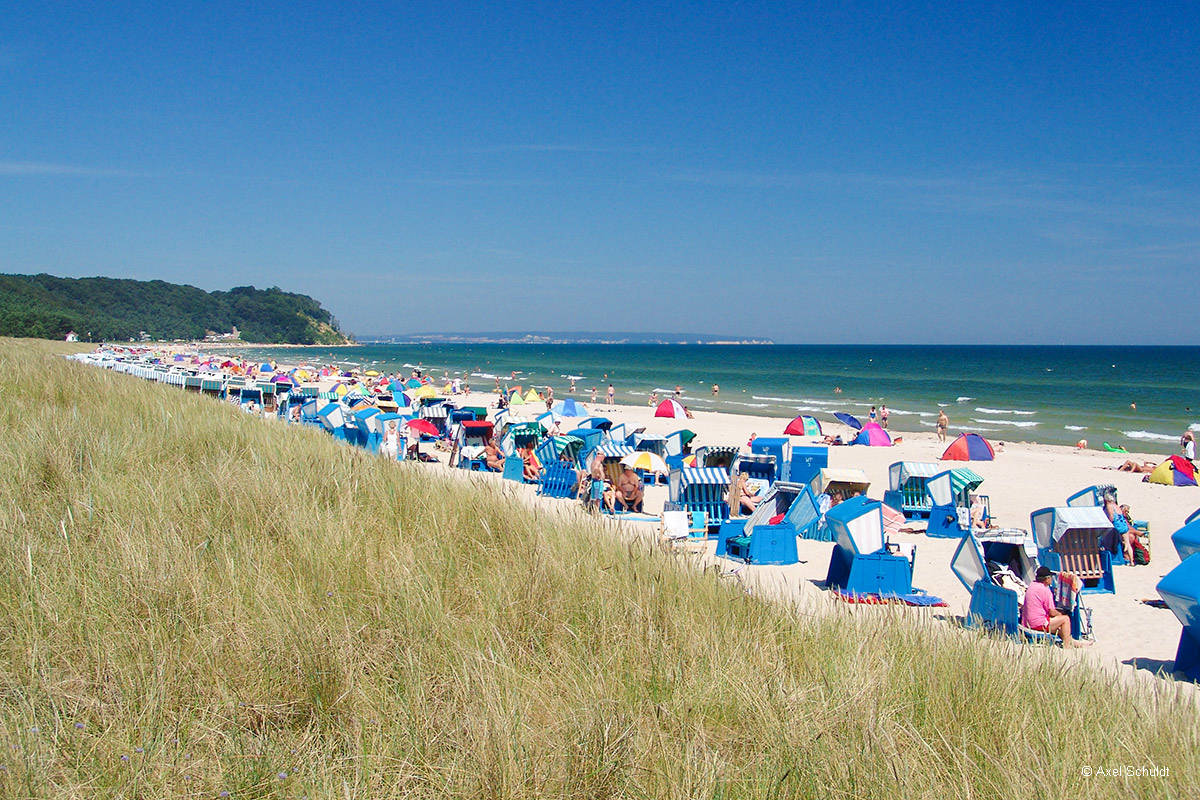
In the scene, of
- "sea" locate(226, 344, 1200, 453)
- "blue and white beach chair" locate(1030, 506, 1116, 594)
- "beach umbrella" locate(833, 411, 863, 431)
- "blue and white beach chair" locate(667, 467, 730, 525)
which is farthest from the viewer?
"sea" locate(226, 344, 1200, 453)

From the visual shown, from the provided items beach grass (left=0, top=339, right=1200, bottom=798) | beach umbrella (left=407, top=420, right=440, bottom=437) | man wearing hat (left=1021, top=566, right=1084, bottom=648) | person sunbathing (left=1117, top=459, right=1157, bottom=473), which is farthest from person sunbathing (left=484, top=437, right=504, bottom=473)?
person sunbathing (left=1117, top=459, right=1157, bottom=473)

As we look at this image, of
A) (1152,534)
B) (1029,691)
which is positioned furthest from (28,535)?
(1152,534)

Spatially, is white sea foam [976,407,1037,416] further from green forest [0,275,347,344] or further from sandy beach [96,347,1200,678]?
green forest [0,275,347,344]

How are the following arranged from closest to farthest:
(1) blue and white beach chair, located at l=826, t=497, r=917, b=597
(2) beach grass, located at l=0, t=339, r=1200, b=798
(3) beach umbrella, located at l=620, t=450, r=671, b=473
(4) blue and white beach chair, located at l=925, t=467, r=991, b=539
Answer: (2) beach grass, located at l=0, t=339, r=1200, b=798
(1) blue and white beach chair, located at l=826, t=497, r=917, b=597
(4) blue and white beach chair, located at l=925, t=467, r=991, b=539
(3) beach umbrella, located at l=620, t=450, r=671, b=473

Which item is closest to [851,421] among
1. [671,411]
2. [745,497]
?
[671,411]

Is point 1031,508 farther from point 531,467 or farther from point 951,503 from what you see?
point 531,467

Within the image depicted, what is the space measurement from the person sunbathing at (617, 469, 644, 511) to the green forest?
234 ft

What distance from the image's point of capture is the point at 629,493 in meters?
11.4

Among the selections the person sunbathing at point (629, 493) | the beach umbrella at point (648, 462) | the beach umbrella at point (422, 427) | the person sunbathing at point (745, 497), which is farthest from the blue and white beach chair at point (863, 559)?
the beach umbrella at point (422, 427)

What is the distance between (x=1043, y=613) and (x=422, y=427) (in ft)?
41.0

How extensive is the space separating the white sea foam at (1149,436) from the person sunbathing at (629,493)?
76.1 feet

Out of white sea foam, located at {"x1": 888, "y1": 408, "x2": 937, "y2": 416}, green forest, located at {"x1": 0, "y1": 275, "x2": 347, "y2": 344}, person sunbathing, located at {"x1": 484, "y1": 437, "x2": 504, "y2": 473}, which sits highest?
green forest, located at {"x1": 0, "y1": 275, "x2": 347, "y2": 344}

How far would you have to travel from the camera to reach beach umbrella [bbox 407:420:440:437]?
16484 millimetres

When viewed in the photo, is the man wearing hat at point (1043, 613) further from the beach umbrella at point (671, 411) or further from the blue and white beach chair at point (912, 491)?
the beach umbrella at point (671, 411)
